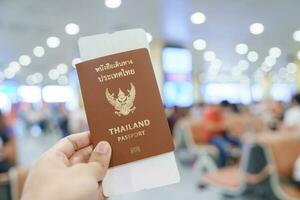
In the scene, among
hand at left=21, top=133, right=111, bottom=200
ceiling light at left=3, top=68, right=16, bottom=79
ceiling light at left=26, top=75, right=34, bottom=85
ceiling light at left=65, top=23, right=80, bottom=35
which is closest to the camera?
hand at left=21, top=133, right=111, bottom=200

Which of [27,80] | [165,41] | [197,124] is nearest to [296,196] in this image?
[197,124]

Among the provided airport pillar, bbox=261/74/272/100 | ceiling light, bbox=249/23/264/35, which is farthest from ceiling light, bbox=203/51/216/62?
ceiling light, bbox=249/23/264/35

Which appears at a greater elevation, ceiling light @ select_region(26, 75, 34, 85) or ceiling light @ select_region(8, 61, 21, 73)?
ceiling light @ select_region(8, 61, 21, 73)

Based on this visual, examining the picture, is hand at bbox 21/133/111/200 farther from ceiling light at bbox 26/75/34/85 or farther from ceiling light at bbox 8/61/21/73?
ceiling light at bbox 26/75/34/85

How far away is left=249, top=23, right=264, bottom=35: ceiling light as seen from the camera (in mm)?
3624

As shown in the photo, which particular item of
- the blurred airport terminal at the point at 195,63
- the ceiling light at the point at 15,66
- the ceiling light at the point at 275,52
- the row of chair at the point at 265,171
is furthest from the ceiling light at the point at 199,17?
the ceiling light at the point at 15,66

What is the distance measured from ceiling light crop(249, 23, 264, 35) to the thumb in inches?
127

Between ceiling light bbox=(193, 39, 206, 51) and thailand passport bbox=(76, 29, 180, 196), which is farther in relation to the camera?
ceiling light bbox=(193, 39, 206, 51)

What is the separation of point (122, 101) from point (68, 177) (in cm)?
16

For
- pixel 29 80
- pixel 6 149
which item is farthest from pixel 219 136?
pixel 29 80

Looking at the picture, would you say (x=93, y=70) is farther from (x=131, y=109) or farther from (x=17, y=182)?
(x=17, y=182)

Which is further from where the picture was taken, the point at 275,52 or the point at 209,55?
the point at 209,55

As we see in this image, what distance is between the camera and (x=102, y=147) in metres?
0.65

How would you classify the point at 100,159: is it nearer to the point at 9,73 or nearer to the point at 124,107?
the point at 124,107
